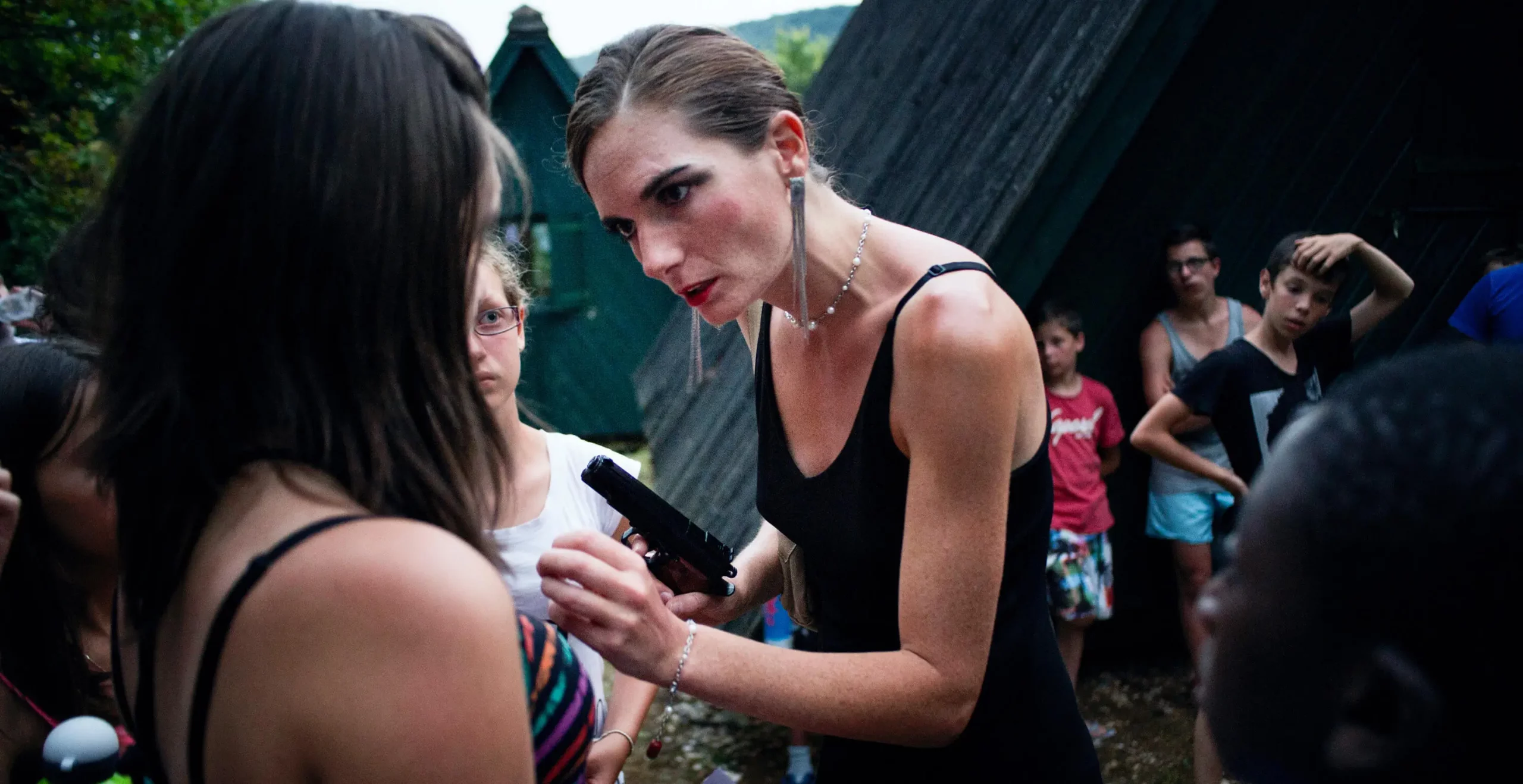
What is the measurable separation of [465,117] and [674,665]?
755mm

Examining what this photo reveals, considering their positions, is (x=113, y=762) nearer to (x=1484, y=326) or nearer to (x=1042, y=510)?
(x=1042, y=510)

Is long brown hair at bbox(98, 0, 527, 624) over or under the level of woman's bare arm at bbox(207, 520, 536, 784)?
over

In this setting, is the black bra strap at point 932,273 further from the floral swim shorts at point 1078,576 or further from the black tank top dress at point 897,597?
the floral swim shorts at point 1078,576

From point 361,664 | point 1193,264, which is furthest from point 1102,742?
point 361,664

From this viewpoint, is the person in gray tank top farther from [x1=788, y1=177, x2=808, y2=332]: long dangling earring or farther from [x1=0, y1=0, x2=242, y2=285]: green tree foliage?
[x1=0, y1=0, x2=242, y2=285]: green tree foliage

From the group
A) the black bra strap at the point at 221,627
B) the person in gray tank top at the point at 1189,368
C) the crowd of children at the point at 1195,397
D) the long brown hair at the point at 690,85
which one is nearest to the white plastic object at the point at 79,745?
the black bra strap at the point at 221,627

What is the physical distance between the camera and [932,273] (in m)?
1.52

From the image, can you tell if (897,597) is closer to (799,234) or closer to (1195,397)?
(799,234)

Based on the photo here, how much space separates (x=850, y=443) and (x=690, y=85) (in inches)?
27.0

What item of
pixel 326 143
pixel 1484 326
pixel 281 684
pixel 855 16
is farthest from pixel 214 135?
pixel 855 16

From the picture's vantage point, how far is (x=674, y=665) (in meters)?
1.30

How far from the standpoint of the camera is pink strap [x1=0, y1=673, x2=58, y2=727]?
1.91 m

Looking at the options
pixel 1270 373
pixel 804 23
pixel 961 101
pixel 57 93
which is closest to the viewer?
pixel 1270 373

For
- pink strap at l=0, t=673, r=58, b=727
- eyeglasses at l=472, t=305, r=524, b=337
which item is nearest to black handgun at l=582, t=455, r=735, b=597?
eyeglasses at l=472, t=305, r=524, b=337
